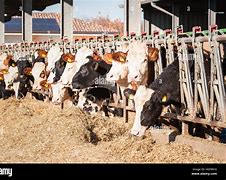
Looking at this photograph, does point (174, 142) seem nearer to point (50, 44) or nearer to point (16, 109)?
point (16, 109)

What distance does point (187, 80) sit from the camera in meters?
7.63

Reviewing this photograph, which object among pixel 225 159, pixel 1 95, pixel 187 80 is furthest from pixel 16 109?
pixel 225 159

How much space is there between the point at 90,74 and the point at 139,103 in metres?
2.25

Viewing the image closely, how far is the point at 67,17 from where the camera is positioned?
16.6m

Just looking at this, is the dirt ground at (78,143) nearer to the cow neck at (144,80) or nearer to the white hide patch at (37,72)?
the cow neck at (144,80)

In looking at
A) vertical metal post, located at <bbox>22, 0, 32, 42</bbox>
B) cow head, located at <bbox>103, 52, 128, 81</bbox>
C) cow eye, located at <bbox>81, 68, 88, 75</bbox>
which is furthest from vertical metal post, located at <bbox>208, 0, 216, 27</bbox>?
vertical metal post, located at <bbox>22, 0, 32, 42</bbox>

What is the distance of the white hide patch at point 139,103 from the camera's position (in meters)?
7.43

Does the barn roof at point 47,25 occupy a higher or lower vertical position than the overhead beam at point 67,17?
higher

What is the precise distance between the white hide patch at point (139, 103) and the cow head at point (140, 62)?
45cm

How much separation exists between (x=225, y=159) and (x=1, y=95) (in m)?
9.61

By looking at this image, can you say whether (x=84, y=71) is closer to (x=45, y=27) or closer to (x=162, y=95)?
(x=162, y=95)
